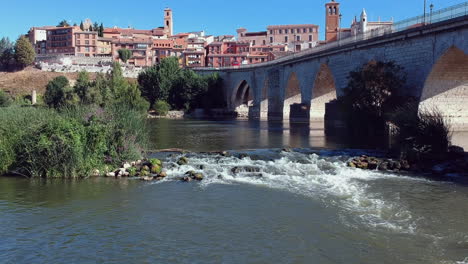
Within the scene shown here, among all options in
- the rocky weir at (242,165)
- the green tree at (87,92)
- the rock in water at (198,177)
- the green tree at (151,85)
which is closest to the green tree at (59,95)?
the green tree at (87,92)

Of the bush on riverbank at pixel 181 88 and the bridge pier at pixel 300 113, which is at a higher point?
the bush on riverbank at pixel 181 88

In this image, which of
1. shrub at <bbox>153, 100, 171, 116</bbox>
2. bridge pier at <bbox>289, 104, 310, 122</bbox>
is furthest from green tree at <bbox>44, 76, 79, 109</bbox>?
bridge pier at <bbox>289, 104, 310, 122</bbox>

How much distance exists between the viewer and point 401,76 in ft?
97.8

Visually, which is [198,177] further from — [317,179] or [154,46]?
[154,46]

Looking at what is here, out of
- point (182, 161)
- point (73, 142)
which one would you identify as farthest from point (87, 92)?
point (73, 142)

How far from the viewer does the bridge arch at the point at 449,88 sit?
25969 mm

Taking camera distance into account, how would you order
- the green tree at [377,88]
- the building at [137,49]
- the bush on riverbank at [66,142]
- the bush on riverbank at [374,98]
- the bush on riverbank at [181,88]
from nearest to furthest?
the bush on riverbank at [66,142], the bush on riverbank at [374,98], the green tree at [377,88], the bush on riverbank at [181,88], the building at [137,49]

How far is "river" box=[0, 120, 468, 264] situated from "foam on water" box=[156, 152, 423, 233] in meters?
0.04

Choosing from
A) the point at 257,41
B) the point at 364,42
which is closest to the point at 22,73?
the point at 257,41

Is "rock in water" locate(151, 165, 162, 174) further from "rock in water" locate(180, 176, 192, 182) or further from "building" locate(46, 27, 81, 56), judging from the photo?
"building" locate(46, 27, 81, 56)

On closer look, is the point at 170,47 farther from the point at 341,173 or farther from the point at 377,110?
the point at 341,173

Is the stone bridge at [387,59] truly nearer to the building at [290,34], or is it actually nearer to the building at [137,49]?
the building at [137,49]

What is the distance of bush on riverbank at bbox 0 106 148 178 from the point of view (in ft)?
53.5

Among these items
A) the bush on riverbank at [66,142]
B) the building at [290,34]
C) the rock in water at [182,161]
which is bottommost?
the rock in water at [182,161]
